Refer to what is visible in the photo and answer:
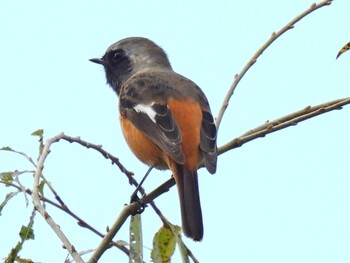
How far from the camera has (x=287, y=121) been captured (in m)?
3.74

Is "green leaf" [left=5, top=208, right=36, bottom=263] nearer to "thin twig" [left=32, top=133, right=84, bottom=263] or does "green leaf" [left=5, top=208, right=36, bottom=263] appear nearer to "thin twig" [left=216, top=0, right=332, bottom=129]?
"thin twig" [left=32, top=133, right=84, bottom=263]

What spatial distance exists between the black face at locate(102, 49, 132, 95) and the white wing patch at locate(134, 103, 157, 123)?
1203mm

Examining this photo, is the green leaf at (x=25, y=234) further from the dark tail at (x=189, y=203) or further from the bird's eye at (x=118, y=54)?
the bird's eye at (x=118, y=54)

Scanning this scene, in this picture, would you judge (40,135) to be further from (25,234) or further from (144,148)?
(144,148)

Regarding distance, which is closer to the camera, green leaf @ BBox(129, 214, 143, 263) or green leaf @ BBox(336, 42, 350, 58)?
green leaf @ BBox(129, 214, 143, 263)

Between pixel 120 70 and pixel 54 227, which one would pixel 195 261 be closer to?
pixel 54 227

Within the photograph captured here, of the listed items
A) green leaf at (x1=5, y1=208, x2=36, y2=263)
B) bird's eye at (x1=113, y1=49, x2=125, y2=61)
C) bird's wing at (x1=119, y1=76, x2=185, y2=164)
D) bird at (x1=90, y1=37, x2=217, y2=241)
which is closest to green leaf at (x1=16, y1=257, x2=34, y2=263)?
green leaf at (x1=5, y1=208, x2=36, y2=263)

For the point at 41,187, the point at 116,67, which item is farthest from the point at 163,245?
the point at 116,67

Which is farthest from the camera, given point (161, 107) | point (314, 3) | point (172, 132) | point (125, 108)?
point (125, 108)

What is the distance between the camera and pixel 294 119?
3.64 metres

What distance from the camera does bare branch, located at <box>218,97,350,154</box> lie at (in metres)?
3.55

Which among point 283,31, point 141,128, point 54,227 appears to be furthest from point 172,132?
point 54,227

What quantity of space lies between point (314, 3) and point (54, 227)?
6.70 feet

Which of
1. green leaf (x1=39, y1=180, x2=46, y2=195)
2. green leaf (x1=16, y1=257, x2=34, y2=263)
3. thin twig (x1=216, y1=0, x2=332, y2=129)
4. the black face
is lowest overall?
green leaf (x1=16, y1=257, x2=34, y2=263)
